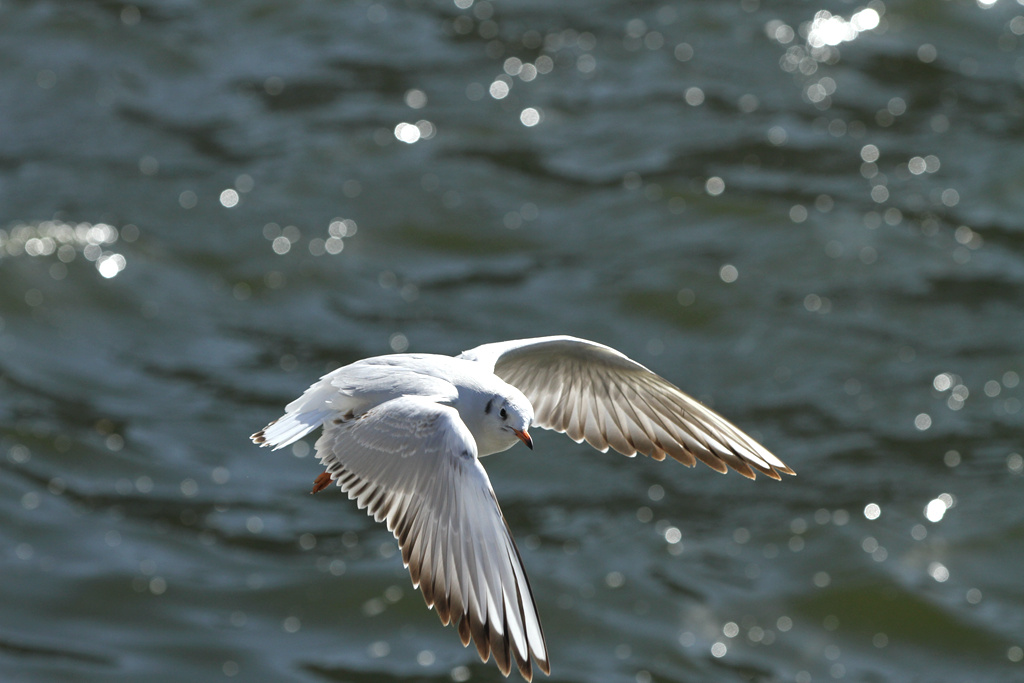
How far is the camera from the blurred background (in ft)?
40.4

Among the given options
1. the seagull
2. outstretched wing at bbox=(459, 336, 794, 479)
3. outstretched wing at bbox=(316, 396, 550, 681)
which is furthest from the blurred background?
outstretched wing at bbox=(316, 396, 550, 681)

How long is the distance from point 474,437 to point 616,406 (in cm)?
130

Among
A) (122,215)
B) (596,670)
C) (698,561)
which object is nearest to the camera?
(596,670)

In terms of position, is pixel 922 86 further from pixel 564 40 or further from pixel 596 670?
pixel 596 670

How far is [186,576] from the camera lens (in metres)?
12.4

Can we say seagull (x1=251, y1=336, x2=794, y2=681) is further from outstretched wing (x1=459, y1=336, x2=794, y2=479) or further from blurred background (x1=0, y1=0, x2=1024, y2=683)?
blurred background (x1=0, y1=0, x2=1024, y2=683)

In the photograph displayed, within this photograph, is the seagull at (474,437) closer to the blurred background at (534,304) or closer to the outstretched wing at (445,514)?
the outstretched wing at (445,514)

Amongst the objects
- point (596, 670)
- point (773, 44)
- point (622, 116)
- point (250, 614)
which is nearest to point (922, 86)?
point (773, 44)

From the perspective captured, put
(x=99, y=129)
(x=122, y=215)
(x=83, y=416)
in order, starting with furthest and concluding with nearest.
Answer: (x=99, y=129), (x=122, y=215), (x=83, y=416)

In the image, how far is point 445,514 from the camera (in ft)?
17.3

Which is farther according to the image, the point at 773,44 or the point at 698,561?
the point at 773,44

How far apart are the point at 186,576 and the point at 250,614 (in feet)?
2.29

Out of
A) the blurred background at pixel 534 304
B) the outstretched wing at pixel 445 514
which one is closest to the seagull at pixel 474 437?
the outstretched wing at pixel 445 514

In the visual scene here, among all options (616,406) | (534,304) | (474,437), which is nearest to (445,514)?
(474,437)
